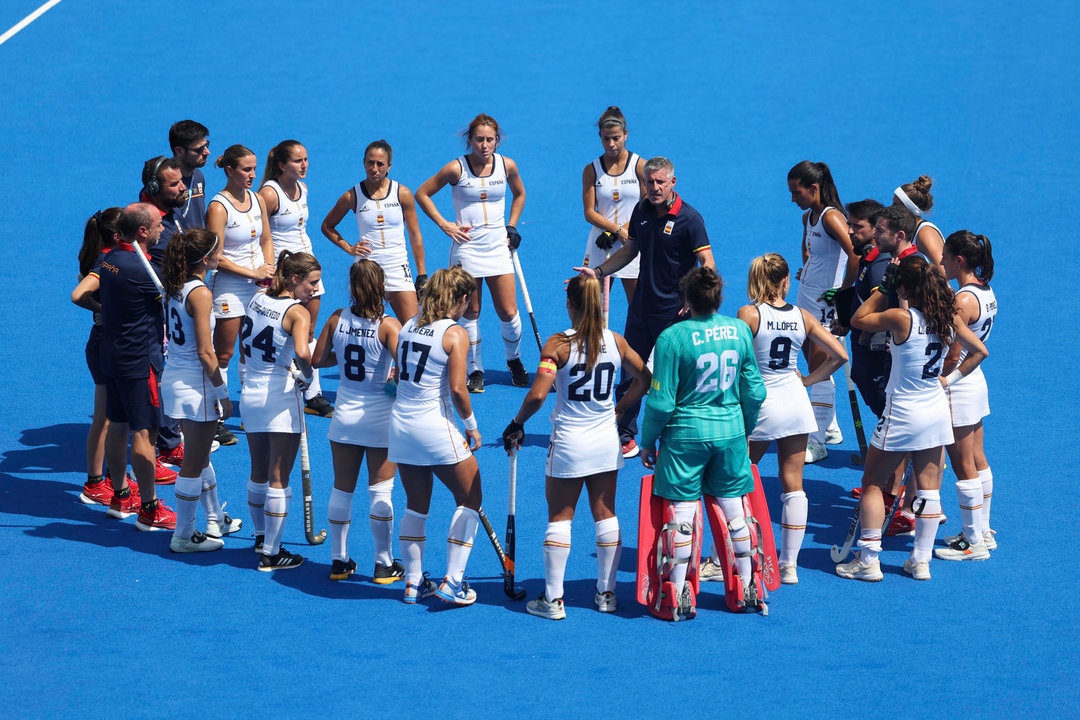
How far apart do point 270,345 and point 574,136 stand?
9537 mm

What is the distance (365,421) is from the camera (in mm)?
6707

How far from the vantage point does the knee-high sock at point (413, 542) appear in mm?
6574

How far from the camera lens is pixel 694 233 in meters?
8.14

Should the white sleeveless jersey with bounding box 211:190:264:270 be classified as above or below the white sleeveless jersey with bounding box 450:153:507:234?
below

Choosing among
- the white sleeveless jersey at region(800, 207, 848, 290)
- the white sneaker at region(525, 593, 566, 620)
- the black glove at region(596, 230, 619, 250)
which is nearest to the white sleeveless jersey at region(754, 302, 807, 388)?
the white sneaker at region(525, 593, 566, 620)

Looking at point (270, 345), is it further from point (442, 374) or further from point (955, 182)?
point (955, 182)

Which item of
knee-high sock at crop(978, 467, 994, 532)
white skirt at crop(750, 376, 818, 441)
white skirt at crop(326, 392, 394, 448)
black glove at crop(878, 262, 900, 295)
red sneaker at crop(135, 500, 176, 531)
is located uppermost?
black glove at crop(878, 262, 900, 295)

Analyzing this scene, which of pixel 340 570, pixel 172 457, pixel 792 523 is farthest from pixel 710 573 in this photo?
pixel 172 457

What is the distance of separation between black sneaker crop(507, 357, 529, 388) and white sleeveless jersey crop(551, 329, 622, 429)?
3.90m

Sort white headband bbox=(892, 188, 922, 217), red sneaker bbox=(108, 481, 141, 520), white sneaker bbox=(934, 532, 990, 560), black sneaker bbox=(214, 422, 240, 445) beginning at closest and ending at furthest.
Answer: white sneaker bbox=(934, 532, 990, 560) < red sneaker bbox=(108, 481, 141, 520) < white headband bbox=(892, 188, 922, 217) < black sneaker bbox=(214, 422, 240, 445)

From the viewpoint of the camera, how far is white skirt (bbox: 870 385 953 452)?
268 inches

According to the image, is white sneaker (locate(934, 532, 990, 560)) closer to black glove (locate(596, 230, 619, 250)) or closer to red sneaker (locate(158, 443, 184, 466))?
black glove (locate(596, 230, 619, 250))

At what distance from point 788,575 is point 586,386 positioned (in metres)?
1.89

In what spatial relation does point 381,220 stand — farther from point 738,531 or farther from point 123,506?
point 738,531
